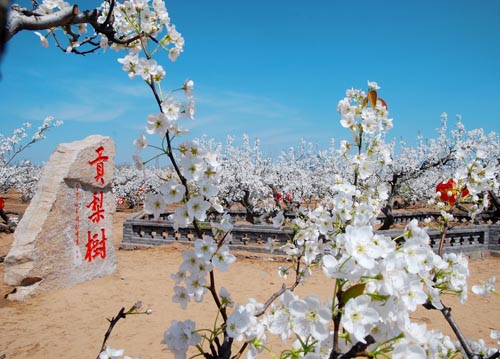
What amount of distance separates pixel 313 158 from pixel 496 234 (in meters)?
17.5

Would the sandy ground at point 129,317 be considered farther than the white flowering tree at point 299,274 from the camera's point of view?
Yes

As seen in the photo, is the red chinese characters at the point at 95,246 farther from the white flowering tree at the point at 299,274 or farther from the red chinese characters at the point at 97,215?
the white flowering tree at the point at 299,274

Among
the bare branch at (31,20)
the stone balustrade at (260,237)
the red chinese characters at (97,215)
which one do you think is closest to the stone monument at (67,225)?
the red chinese characters at (97,215)

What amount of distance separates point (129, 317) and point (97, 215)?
8.45 feet

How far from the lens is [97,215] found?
6.84 meters

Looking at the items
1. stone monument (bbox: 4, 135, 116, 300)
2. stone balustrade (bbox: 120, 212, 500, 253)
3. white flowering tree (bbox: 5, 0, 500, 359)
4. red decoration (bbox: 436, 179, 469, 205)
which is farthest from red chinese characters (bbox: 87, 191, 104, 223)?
red decoration (bbox: 436, 179, 469, 205)

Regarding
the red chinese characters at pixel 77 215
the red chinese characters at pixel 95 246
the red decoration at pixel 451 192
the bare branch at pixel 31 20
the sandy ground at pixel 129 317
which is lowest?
the sandy ground at pixel 129 317

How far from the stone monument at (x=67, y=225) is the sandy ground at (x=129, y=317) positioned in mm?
290

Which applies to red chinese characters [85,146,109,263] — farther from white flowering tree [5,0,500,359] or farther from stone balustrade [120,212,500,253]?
white flowering tree [5,0,500,359]

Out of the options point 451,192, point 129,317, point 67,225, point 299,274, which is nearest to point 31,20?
point 299,274

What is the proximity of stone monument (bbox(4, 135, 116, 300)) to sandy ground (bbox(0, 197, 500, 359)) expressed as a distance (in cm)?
29

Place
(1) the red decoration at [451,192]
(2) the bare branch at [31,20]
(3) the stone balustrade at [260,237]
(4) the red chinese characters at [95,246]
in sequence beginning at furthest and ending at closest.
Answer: (3) the stone balustrade at [260,237] < (4) the red chinese characters at [95,246] < (1) the red decoration at [451,192] < (2) the bare branch at [31,20]

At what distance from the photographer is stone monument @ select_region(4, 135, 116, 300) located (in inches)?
221

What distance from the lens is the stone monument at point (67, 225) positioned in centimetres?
562
